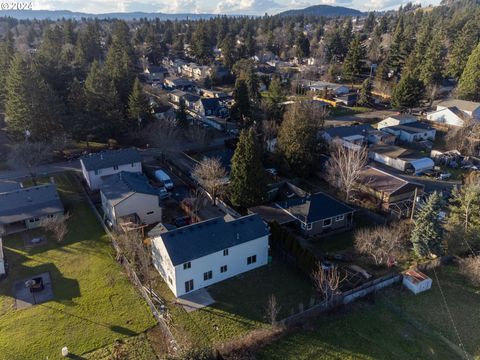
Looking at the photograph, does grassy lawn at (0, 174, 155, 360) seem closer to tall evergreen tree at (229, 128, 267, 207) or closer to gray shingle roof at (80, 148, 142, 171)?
gray shingle roof at (80, 148, 142, 171)

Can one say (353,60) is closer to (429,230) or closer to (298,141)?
(298,141)

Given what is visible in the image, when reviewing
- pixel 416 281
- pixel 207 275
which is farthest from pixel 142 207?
pixel 416 281

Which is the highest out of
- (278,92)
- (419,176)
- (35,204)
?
(278,92)

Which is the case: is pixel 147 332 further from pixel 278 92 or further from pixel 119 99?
pixel 278 92

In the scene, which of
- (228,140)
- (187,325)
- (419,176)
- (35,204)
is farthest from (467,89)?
(35,204)

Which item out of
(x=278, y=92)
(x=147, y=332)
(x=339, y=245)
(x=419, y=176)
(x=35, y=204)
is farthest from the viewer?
(x=278, y=92)

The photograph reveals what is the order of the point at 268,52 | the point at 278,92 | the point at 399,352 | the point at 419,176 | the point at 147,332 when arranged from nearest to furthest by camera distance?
the point at 399,352
the point at 147,332
the point at 419,176
the point at 278,92
the point at 268,52

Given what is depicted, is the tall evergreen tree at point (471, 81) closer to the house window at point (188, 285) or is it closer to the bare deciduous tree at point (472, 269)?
the bare deciduous tree at point (472, 269)

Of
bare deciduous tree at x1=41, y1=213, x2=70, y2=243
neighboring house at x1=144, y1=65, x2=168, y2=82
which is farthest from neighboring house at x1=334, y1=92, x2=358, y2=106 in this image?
bare deciduous tree at x1=41, y1=213, x2=70, y2=243
